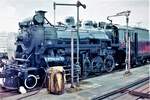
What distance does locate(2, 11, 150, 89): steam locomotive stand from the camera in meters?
9.80

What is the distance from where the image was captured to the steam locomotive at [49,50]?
386 inches

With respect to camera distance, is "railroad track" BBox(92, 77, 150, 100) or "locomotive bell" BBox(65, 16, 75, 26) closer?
"railroad track" BBox(92, 77, 150, 100)

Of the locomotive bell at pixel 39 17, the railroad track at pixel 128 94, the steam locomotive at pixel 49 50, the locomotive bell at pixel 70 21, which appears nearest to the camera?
the railroad track at pixel 128 94

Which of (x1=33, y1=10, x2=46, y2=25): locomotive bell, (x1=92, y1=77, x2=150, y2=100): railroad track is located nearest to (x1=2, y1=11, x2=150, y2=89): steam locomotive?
(x1=33, y1=10, x2=46, y2=25): locomotive bell

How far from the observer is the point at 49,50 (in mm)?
10945

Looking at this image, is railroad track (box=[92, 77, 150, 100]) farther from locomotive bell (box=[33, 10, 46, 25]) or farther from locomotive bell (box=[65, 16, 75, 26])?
locomotive bell (box=[65, 16, 75, 26])

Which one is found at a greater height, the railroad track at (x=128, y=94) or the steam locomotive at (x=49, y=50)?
the steam locomotive at (x=49, y=50)

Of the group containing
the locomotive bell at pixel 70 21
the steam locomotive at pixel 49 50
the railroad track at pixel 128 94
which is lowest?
the railroad track at pixel 128 94

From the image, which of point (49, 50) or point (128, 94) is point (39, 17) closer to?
point (49, 50)

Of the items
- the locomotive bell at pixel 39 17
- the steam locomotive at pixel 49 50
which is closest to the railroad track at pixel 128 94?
the steam locomotive at pixel 49 50

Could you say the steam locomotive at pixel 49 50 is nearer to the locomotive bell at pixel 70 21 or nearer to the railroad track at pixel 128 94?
the locomotive bell at pixel 70 21

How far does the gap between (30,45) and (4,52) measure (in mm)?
6394

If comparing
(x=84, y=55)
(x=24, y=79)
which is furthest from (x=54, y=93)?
(x=84, y=55)

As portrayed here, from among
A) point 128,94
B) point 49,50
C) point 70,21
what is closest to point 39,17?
point 49,50
